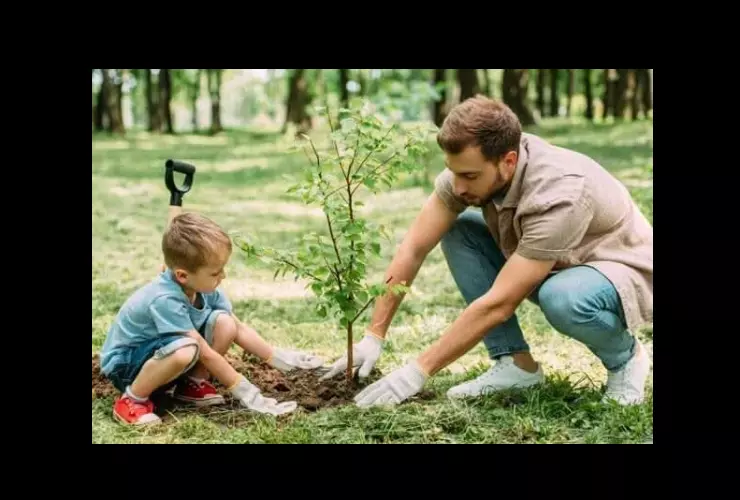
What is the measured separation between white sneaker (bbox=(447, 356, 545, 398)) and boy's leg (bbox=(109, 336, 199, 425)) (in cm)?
112

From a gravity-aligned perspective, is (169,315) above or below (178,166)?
below

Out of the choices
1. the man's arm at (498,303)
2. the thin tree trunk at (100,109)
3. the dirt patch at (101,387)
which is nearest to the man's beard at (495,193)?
the man's arm at (498,303)

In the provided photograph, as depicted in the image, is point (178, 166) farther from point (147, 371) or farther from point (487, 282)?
point (487, 282)

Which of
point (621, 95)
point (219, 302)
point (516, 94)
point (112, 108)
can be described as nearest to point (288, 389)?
point (219, 302)

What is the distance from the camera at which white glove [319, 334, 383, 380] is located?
3846 millimetres

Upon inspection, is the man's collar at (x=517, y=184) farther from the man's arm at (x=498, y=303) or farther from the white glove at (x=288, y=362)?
the white glove at (x=288, y=362)

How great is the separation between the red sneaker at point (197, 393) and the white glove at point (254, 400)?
0.16 m

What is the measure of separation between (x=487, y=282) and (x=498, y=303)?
0.46 metres

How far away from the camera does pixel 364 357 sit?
12.7 ft

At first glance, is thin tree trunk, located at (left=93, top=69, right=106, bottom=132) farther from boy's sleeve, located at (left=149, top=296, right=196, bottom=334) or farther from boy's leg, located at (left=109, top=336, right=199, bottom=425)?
boy's sleeve, located at (left=149, top=296, right=196, bottom=334)

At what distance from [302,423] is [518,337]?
1033 millimetres

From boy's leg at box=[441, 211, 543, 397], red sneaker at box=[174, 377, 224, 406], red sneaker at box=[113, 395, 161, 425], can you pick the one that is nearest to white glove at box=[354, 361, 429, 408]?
boy's leg at box=[441, 211, 543, 397]

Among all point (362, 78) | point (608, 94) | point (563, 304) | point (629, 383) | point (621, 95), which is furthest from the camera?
point (362, 78)

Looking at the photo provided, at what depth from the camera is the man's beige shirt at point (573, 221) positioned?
3381 mm
